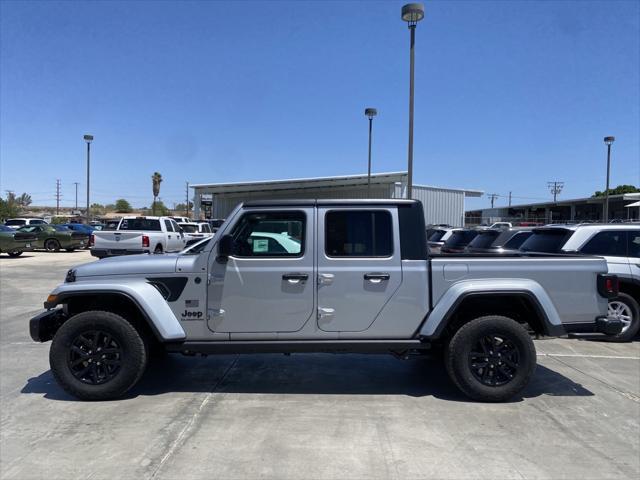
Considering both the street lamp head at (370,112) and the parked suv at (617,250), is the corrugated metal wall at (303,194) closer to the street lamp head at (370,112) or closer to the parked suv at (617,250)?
the street lamp head at (370,112)

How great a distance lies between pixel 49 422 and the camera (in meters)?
4.34

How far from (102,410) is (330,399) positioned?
7.12ft

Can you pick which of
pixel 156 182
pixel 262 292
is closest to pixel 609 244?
pixel 262 292

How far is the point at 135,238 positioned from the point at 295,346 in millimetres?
14976

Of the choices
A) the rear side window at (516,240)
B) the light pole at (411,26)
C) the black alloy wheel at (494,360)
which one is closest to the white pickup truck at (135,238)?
the light pole at (411,26)

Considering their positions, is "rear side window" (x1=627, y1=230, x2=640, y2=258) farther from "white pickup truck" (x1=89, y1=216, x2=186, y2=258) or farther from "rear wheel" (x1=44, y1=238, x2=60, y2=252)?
"rear wheel" (x1=44, y1=238, x2=60, y2=252)

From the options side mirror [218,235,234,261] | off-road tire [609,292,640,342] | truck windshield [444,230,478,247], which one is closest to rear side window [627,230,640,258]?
off-road tire [609,292,640,342]

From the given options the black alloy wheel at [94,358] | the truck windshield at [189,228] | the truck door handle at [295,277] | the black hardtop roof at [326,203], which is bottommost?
the black alloy wheel at [94,358]

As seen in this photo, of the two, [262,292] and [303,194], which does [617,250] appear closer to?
A: [262,292]

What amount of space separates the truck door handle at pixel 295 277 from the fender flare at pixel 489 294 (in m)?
1.26

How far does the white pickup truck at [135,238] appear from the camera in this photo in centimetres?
1798

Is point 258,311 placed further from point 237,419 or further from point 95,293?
point 95,293

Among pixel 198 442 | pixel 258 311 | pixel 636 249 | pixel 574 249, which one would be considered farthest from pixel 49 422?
pixel 636 249

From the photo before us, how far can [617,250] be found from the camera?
7.87 meters
